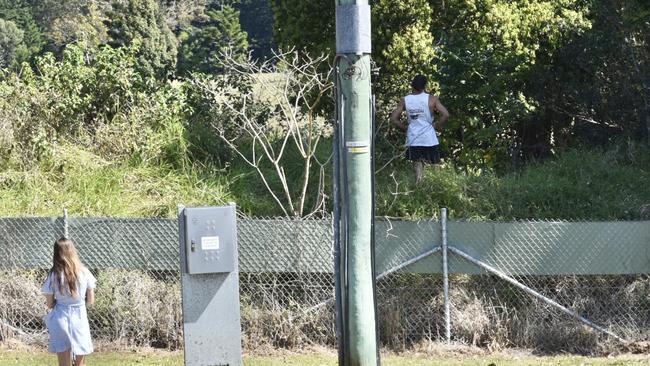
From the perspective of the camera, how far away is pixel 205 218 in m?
8.54

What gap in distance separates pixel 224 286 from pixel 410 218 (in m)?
3.40

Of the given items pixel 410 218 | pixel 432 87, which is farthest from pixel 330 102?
pixel 410 218

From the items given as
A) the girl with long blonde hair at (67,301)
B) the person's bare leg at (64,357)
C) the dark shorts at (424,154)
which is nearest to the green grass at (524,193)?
the dark shorts at (424,154)

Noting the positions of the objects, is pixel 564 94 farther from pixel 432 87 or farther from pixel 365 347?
pixel 365 347

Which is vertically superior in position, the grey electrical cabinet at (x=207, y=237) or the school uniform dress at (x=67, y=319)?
the grey electrical cabinet at (x=207, y=237)

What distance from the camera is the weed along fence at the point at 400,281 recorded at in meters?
10.2

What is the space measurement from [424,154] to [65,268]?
5.40m

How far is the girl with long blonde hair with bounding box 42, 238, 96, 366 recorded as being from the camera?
8062mm

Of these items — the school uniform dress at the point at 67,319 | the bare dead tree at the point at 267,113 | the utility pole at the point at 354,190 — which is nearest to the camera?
the utility pole at the point at 354,190

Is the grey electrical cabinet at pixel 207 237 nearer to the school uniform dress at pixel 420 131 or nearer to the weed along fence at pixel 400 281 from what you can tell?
the weed along fence at pixel 400 281

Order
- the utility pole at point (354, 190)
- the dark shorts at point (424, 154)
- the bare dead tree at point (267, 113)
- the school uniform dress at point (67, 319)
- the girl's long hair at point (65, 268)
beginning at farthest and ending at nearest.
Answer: the bare dead tree at point (267, 113) → the dark shorts at point (424, 154) → the school uniform dress at point (67, 319) → the girl's long hair at point (65, 268) → the utility pole at point (354, 190)

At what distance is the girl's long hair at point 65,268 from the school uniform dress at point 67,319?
41mm

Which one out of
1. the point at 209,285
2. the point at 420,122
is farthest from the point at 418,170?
the point at 209,285

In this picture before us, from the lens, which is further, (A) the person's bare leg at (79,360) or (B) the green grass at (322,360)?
(B) the green grass at (322,360)
